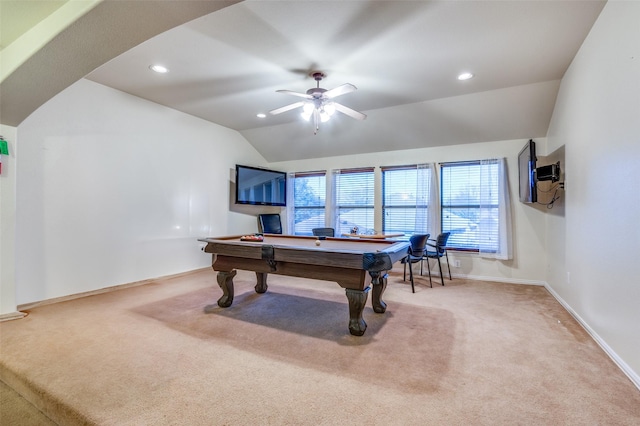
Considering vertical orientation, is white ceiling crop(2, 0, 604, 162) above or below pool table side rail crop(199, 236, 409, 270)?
above

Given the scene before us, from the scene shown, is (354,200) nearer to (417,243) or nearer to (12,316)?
(417,243)

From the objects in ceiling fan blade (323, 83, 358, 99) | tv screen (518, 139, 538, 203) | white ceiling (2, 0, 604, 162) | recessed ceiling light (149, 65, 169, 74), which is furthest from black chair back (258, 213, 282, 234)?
tv screen (518, 139, 538, 203)

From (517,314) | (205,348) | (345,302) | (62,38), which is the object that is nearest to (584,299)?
(517,314)

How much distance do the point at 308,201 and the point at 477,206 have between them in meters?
3.30

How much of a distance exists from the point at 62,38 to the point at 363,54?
242cm

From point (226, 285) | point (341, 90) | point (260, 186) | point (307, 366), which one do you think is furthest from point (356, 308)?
point (260, 186)

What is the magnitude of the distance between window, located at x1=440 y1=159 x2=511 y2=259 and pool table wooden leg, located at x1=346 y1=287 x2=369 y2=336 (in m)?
3.15

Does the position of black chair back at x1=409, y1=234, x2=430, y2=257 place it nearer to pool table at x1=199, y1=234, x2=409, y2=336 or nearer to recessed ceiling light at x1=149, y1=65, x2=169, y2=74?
pool table at x1=199, y1=234, x2=409, y2=336

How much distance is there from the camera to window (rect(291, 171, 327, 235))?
627cm

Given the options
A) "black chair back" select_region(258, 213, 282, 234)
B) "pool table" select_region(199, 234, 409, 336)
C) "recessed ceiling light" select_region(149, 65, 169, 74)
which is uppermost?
"recessed ceiling light" select_region(149, 65, 169, 74)

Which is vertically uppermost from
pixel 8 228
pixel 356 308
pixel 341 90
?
pixel 341 90

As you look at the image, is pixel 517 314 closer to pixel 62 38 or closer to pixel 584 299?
pixel 584 299

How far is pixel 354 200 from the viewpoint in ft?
19.3

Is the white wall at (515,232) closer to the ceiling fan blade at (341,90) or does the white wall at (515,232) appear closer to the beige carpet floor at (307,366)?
the beige carpet floor at (307,366)
